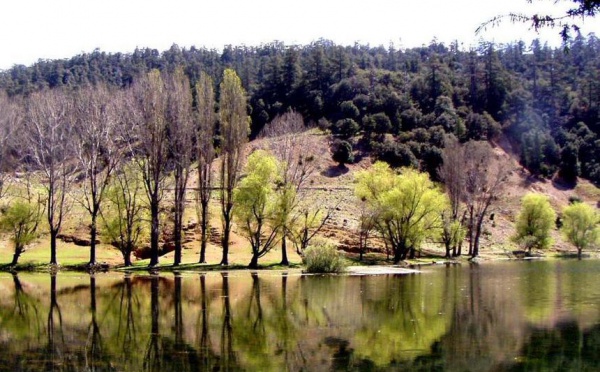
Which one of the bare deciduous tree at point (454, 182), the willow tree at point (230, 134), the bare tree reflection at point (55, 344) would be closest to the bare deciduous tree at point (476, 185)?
the bare deciduous tree at point (454, 182)

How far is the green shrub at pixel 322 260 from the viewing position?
5578 centimetres

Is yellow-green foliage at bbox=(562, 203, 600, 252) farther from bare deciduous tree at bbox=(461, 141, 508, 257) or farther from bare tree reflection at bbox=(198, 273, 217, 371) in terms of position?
bare tree reflection at bbox=(198, 273, 217, 371)

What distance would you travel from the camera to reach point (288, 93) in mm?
137625

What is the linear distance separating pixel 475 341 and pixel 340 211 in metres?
64.6

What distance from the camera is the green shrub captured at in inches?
2196

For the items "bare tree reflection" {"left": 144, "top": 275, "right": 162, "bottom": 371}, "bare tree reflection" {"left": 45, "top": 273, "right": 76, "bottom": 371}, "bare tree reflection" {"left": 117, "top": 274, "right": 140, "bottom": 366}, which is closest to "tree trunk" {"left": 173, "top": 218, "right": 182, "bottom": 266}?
"bare tree reflection" {"left": 117, "top": 274, "right": 140, "bottom": 366}

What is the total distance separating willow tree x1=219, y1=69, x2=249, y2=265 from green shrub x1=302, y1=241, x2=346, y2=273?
315 inches

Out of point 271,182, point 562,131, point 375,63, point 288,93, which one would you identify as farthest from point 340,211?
point 375,63

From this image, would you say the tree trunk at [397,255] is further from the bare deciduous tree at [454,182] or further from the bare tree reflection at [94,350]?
the bare tree reflection at [94,350]

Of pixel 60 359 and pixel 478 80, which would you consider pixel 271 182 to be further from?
pixel 478 80

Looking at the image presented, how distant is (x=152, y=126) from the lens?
56.4 m

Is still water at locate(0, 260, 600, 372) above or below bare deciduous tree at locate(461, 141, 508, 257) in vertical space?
below

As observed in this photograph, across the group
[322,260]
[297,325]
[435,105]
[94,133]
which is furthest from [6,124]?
[435,105]

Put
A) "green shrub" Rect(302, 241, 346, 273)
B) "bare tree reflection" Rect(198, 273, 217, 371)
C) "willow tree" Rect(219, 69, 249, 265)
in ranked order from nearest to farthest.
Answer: "bare tree reflection" Rect(198, 273, 217, 371)
"green shrub" Rect(302, 241, 346, 273)
"willow tree" Rect(219, 69, 249, 265)
